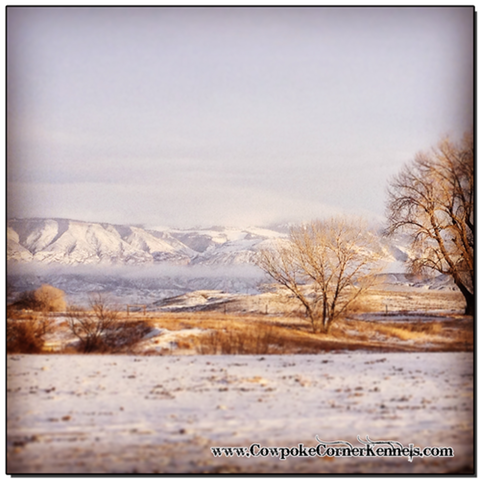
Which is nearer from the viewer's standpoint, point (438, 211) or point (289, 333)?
point (289, 333)

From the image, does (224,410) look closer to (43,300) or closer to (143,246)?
(143,246)

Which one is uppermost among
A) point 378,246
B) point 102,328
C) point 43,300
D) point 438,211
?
point 438,211

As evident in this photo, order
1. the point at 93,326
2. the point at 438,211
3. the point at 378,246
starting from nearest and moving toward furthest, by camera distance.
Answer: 1. the point at 93,326
2. the point at 438,211
3. the point at 378,246

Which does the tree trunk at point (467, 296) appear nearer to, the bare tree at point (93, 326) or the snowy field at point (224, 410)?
the snowy field at point (224, 410)

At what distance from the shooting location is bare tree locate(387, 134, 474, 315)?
9.99 m

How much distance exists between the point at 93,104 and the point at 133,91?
0.64 metres

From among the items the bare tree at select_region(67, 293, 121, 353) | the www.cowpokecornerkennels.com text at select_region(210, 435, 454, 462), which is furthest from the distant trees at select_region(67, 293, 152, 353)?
the www.cowpokecornerkennels.com text at select_region(210, 435, 454, 462)

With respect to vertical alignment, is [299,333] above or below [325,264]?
below

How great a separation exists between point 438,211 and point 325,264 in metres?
1.93

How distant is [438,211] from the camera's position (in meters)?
10.3

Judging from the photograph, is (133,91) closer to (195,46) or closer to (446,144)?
(195,46)

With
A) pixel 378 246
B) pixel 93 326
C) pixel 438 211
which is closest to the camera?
pixel 93 326

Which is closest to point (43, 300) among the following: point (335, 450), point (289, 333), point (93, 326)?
point (93, 326)

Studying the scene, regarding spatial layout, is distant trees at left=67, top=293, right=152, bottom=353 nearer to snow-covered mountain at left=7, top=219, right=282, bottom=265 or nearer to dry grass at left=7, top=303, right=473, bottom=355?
dry grass at left=7, top=303, right=473, bottom=355
